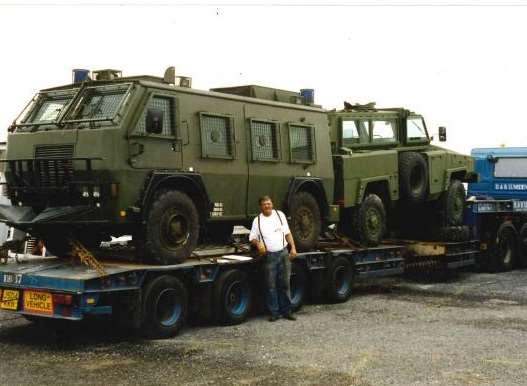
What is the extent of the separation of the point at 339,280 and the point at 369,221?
4.37 ft

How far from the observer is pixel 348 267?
1408cm

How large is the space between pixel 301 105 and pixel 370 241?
2.88 metres

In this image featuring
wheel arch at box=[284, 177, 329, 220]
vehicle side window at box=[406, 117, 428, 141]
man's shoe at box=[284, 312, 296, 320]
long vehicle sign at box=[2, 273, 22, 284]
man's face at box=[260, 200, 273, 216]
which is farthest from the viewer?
vehicle side window at box=[406, 117, 428, 141]

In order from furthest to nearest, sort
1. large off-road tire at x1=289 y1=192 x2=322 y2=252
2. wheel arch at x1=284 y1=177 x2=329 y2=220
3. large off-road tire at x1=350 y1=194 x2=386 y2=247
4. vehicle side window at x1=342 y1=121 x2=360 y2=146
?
vehicle side window at x1=342 y1=121 x2=360 y2=146, large off-road tire at x1=350 y1=194 x2=386 y2=247, large off-road tire at x1=289 y1=192 x2=322 y2=252, wheel arch at x1=284 y1=177 x2=329 y2=220

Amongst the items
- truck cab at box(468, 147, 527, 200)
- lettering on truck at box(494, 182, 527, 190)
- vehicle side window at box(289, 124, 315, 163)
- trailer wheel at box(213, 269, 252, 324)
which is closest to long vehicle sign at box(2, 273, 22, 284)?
trailer wheel at box(213, 269, 252, 324)

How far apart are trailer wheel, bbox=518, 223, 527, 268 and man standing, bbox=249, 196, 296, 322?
940 centimetres

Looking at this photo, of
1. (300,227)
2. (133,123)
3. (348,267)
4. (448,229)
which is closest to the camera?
(133,123)

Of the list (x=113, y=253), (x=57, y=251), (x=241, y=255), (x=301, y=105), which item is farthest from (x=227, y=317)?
(x=301, y=105)

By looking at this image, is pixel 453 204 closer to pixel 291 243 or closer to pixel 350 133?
pixel 350 133

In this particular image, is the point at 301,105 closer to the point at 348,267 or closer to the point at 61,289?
the point at 348,267

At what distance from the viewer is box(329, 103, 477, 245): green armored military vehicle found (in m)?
14.4

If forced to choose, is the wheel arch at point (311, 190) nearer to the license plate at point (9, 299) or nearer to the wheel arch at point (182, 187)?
the wheel arch at point (182, 187)

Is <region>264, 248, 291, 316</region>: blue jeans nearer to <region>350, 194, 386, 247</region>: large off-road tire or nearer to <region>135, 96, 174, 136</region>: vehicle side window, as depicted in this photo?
<region>135, 96, 174, 136</region>: vehicle side window

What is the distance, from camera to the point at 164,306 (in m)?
10.5
